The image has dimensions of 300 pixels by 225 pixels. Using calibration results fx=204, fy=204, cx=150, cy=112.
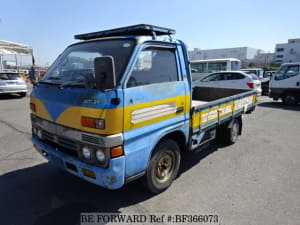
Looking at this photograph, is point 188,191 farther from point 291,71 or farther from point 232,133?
point 291,71

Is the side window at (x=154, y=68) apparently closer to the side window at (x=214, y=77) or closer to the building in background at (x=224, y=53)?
the side window at (x=214, y=77)

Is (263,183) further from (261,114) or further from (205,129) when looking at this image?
(261,114)

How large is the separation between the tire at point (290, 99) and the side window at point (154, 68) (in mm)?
9978

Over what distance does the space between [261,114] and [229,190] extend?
6564 mm

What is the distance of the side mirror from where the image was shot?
6.33 feet

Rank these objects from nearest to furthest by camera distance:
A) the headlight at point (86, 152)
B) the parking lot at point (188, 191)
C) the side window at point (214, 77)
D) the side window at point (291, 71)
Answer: the headlight at point (86, 152)
the parking lot at point (188, 191)
the side window at point (291, 71)
the side window at point (214, 77)

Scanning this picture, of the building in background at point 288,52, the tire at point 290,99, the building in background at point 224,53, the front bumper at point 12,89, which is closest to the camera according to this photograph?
the tire at point 290,99

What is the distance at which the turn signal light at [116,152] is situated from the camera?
7.13 ft

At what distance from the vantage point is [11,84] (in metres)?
11.2

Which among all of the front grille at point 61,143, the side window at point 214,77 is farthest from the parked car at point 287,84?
the front grille at point 61,143

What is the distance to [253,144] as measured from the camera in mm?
5102

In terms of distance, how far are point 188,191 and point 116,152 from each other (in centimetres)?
150

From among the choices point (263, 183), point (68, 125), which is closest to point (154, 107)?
point (68, 125)

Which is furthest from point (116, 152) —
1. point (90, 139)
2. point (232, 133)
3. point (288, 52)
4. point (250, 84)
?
point (288, 52)
